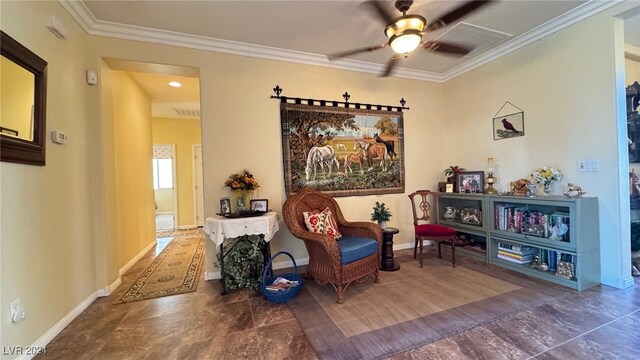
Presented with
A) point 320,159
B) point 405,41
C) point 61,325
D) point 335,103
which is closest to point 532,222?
point 405,41

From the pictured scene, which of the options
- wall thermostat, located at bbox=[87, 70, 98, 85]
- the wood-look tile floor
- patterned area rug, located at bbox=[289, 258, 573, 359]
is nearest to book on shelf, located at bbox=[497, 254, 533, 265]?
patterned area rug, located at bbox=[289, 258, 573, 359]

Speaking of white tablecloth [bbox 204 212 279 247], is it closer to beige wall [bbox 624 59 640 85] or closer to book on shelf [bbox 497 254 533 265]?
book on shelf [bbox 497 254 533 265]

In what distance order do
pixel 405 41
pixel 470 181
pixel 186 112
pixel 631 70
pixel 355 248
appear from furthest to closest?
pixel 186 112
pixel 470 181
pixel 631 70
pixel 355 248
pixel 405 41

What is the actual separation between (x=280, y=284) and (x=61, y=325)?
174 centimetres

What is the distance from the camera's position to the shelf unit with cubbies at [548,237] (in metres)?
2.50

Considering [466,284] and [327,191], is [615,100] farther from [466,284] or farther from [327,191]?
[327,191]

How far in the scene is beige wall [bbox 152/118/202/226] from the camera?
6.30 m

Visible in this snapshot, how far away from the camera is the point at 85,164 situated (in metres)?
2.50

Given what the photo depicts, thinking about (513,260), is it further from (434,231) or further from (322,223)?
(322,223)

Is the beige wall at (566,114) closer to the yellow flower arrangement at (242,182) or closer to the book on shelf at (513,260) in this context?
the book on shelf at (513,260)

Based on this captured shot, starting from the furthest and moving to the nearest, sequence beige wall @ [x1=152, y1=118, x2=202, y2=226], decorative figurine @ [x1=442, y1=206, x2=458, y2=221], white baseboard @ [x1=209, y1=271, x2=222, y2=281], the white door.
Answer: the white door
beige wall @ [x1=152, y1=118, x2=202, y2=226]
decorative figurine @ [x1=442, y1=206, x2=458, y2=221]
white baseboard @ [x1=209, y1=271, x2=222, y2=281]

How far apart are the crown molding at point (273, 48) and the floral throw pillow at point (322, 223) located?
2060 mm

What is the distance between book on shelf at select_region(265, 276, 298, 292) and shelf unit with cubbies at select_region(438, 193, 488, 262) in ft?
8.29

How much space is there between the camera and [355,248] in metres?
2.55
